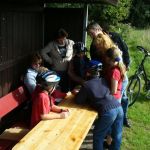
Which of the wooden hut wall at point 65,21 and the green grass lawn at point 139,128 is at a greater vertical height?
the wooden hut wall at point 65,21

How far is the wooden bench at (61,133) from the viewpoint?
4.60m

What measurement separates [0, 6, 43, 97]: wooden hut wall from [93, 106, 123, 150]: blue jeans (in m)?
2.06

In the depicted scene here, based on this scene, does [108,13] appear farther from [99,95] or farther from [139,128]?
[99,95]

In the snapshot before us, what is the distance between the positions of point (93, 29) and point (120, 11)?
19.7 m

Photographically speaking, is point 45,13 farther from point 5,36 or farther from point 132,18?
point 132,18

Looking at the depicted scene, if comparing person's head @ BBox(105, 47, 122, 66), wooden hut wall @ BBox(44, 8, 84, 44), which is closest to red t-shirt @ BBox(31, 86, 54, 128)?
person's head @ BBox(105, 47, 122, 66)

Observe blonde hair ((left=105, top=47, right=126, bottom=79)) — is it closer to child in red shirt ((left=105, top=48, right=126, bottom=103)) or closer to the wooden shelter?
child in red shirt ((left=105, top=48, right=126, bottom=103))

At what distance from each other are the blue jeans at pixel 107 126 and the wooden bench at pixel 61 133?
0.15 metres

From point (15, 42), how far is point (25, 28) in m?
0.58

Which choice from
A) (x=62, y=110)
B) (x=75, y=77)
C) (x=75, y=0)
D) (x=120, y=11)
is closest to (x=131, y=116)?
(x=75, y=77)

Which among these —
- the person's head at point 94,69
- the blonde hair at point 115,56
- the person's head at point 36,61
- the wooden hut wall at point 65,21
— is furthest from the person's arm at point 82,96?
the wooden hut wall at point 65,21

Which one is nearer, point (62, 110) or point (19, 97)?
point (62, 110)

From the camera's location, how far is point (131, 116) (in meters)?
8.85

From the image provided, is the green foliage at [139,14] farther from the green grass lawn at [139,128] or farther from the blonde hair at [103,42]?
the blonde hair at [103,42]
